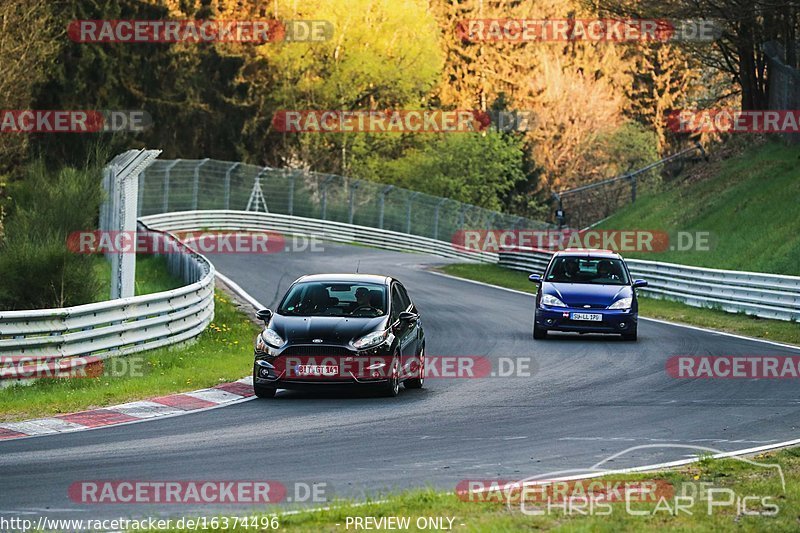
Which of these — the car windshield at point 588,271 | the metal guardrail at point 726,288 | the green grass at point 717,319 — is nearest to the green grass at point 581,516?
the car windshield at point 588,271

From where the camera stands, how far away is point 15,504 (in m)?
9.23

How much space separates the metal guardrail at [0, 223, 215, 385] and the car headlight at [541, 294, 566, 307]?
5939 mm

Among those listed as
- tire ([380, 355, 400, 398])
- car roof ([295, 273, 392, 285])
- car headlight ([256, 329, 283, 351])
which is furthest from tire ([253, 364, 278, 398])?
car roof ([295, 273, 392, 285])

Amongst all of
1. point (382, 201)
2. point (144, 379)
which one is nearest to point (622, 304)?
point (144, 379)

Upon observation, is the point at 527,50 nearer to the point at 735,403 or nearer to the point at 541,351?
the point at 541,351

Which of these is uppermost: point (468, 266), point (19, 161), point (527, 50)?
point (527, 50)

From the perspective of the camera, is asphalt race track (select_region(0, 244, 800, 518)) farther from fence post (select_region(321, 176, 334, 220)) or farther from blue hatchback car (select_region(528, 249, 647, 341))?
fence post (select_region(321, 176, 334, 220))

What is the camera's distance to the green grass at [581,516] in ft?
26.8

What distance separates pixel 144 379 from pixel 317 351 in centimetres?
269

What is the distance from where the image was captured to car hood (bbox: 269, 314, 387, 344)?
15.6 metres

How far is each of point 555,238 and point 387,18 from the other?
20957mm

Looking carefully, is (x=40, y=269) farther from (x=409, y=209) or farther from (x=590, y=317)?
(x=409, y=209)

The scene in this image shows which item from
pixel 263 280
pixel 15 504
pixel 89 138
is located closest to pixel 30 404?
pixel 15 504

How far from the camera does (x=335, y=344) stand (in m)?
15.5
